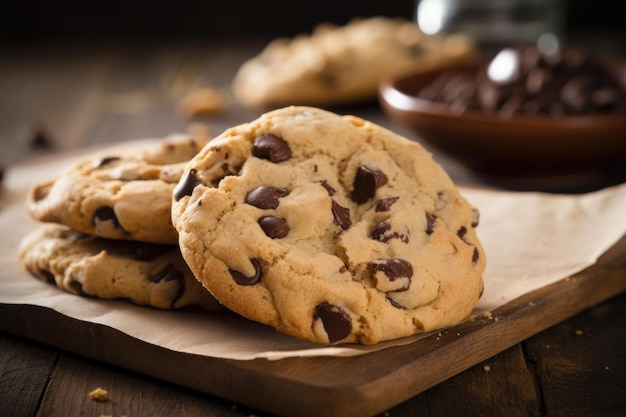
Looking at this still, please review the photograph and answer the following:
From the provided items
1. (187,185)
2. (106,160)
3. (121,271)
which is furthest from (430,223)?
(106,160)

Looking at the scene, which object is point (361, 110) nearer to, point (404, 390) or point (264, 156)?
point (264, 156)

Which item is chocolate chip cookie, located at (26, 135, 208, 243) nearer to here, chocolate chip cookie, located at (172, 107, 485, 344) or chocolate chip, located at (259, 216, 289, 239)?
chocolate chip cookie, located at (172, 107, 485, 344)

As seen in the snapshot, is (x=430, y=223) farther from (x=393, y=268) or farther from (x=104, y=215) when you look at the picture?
(x=104, y=215)

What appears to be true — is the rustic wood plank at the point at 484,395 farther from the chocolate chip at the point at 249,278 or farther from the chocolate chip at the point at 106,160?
the chocolate chip at the point at 106,160

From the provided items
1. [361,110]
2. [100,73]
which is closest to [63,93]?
[100,73]

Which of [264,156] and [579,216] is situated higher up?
[264,156]

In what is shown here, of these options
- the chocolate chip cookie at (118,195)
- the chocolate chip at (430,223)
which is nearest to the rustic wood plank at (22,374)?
the chocolate chip cookie at (118,195)
